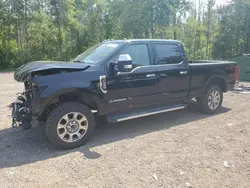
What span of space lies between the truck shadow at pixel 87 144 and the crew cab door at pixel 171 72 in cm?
61

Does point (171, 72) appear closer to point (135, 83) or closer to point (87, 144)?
point (135, 83)

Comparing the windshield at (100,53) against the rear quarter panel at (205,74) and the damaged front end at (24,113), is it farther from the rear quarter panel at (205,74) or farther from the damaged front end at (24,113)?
the rear quarter panel at (205,74)

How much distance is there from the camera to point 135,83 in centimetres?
470

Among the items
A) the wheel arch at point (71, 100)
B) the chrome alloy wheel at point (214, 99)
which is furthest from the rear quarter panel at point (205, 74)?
the wheel arch at point (71, 100)

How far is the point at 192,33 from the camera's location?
21125 millimetres

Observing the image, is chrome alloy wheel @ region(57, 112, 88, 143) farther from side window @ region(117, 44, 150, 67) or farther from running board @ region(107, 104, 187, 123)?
side window @ region(117, 44, 150, 67)

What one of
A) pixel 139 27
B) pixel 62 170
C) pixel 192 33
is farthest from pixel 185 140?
pixel 192 33

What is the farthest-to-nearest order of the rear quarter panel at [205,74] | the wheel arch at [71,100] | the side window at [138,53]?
1. the rear quarter panel at [205,74]
2. the side window at [138,53]
3. the wheel arch at [71,100]

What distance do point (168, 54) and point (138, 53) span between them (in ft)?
2.72

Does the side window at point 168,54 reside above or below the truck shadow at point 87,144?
above

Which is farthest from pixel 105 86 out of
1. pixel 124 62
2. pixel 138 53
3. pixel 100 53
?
pixel 138 53

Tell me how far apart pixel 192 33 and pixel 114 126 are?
1805 cm

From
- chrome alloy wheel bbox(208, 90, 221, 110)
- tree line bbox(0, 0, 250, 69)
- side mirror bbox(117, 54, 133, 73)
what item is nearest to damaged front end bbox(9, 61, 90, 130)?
side mirror bbox(117, 54, 133, 73)

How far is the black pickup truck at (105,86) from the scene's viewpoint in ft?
13.0
